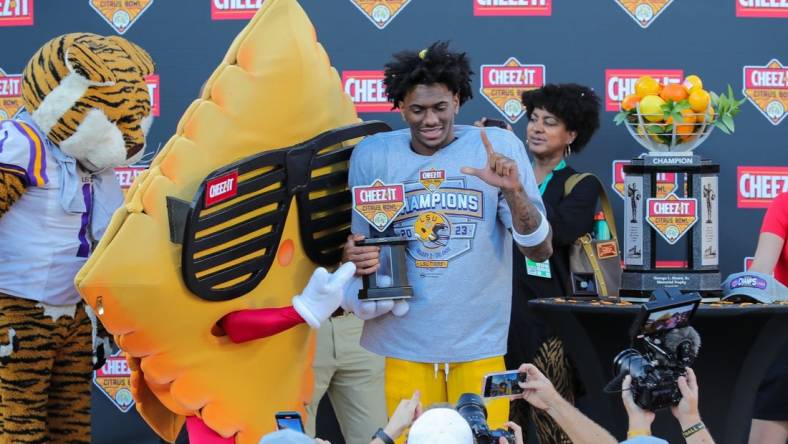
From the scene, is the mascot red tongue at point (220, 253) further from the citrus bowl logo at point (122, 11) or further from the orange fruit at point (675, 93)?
the citrus bowl logo at point (122, 11)

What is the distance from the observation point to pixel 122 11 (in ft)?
17.7

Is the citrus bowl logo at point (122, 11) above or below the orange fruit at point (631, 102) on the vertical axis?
above

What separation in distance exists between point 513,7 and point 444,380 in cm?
231

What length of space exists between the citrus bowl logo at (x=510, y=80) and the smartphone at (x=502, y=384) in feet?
8.35

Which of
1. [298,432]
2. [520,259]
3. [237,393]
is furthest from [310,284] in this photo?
[520,259]

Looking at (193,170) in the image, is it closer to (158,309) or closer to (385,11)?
(158,309)

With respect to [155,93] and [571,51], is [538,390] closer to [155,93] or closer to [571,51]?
[571,51]

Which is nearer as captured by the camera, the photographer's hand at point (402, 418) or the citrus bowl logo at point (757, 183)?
the photographer's hand at point (402, 418)

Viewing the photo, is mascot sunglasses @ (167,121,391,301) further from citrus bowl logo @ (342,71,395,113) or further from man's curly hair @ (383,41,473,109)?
citrus bowl logo @ (342,71,395,113)

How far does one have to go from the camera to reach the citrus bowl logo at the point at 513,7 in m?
5.31

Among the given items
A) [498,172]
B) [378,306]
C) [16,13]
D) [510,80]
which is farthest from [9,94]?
[498,172]

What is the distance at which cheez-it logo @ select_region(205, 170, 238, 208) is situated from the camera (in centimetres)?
347

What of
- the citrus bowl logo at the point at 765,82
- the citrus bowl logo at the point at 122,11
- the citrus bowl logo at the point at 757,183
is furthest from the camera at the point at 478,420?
the citrus bowl logo at the point at 122,11

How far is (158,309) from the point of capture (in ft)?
11.3
